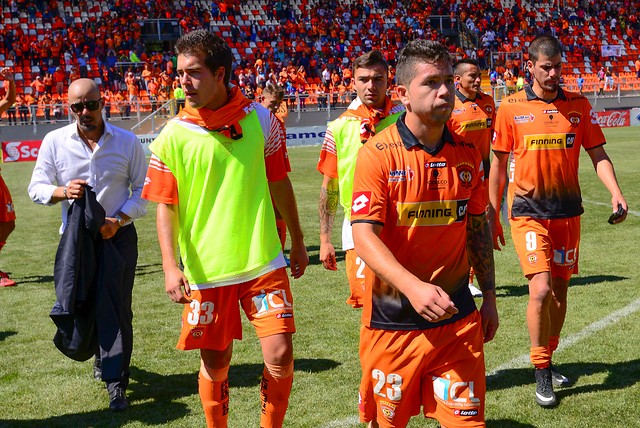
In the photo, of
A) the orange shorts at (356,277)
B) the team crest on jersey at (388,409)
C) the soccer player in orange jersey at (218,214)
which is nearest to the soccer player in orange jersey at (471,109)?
the orange shorts at (356,277)

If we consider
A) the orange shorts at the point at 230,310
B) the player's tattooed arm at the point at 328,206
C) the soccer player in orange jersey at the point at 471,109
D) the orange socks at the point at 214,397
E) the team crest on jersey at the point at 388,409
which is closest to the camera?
the team crest on jersey at the point at 388,409

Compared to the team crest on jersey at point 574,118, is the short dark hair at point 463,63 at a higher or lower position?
higher

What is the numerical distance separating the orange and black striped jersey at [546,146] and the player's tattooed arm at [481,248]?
211 cm

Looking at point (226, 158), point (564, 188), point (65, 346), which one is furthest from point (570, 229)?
point (65, 346)

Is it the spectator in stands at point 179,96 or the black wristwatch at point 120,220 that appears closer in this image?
the black wristwatch at point 120,220

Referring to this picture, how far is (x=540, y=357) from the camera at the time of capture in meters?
5.43

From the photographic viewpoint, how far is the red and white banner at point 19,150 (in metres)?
28.3

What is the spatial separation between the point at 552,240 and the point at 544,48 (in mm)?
1365

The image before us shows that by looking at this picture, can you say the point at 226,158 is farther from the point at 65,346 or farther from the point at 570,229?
the point at 570,229

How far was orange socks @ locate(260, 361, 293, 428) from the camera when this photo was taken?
4.41m

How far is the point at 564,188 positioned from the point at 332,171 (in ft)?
5.59

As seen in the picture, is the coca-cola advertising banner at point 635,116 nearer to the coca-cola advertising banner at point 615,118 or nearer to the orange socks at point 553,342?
the coca-cola advertising banner at point 615,118

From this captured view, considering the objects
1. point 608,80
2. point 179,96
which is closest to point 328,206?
point 179,96

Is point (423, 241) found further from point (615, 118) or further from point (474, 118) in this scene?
point (615, 118)
